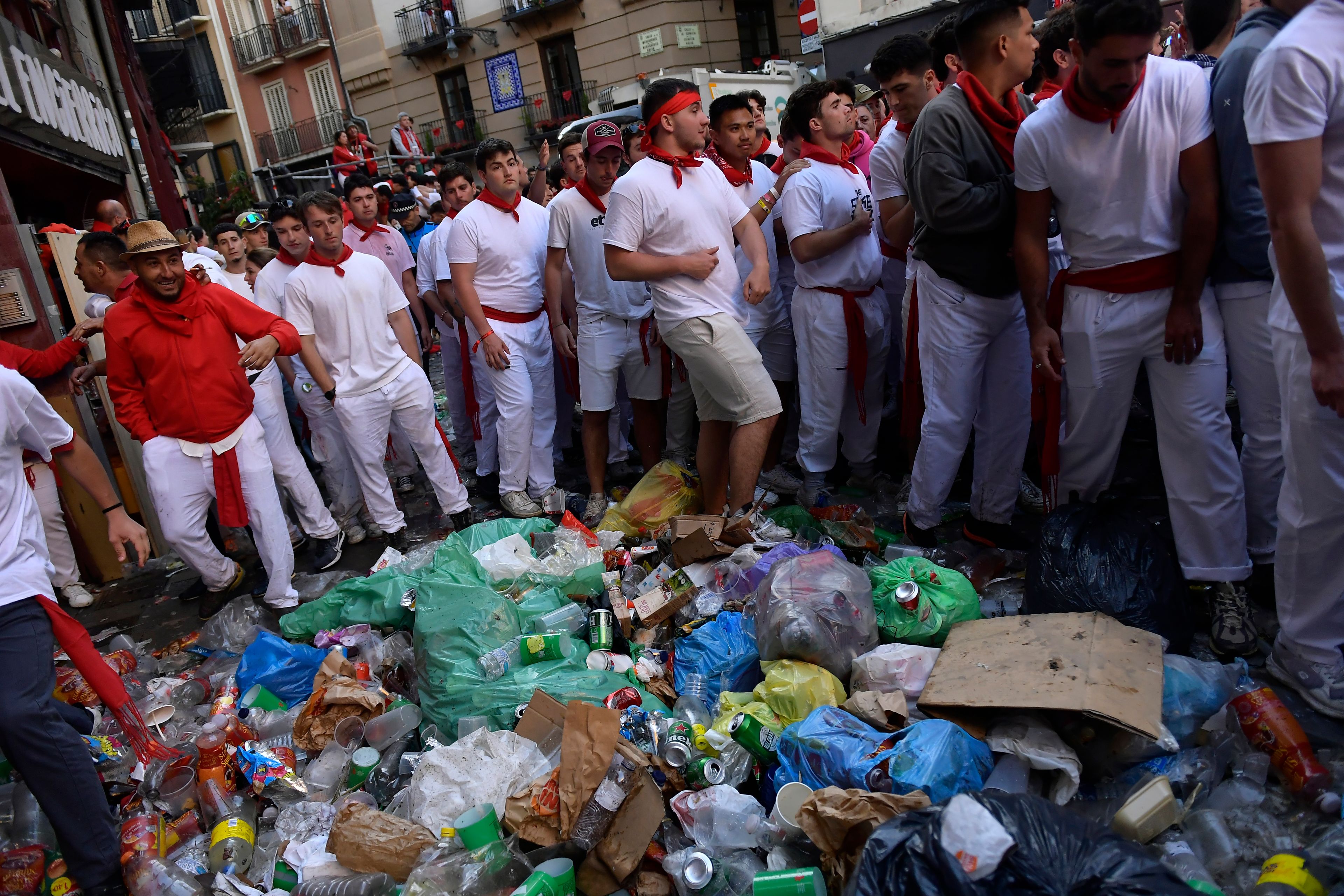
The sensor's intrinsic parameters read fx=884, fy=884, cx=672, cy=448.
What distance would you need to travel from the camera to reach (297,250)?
17.4ft

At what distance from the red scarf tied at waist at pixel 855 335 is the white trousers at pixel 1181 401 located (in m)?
1.35

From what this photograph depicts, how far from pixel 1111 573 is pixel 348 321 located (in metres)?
4.04

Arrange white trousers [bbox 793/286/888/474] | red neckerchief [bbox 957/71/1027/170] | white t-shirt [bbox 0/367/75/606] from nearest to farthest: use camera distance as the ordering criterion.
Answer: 1. white t-shirt [bbox 0/367/75/606]
2. red neckerchief [bbox 957/71/1027/170]
3. white trousers [bbox 793/286/888/474]

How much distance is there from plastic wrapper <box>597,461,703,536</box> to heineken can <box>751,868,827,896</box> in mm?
2428

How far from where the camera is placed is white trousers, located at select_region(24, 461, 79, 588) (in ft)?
16.6

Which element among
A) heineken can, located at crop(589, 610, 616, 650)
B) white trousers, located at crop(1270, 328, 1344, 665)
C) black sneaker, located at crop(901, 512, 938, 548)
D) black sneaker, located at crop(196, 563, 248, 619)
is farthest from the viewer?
black sneaker, located at crop(196, 563, 248, 619)

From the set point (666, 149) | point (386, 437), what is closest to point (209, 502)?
point (386, 437)

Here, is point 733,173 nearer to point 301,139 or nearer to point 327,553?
point 327,553

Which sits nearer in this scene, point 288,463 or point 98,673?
point 98,673

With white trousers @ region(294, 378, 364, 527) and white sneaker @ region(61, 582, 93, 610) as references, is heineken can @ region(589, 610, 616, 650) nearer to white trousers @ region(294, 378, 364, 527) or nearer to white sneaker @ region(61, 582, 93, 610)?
white trousers @ region(294, 378, 364, 527)

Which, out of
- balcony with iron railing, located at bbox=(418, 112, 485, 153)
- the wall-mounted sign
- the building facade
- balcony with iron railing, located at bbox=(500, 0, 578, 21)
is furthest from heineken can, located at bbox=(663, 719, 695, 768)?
balcony with iron railing, located at bbox=(418, 112, 485, 153)

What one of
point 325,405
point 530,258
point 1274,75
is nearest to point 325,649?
point 325,405

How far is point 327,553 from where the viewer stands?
5.18 meters

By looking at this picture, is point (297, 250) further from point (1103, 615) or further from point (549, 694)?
point (1103, 615)
